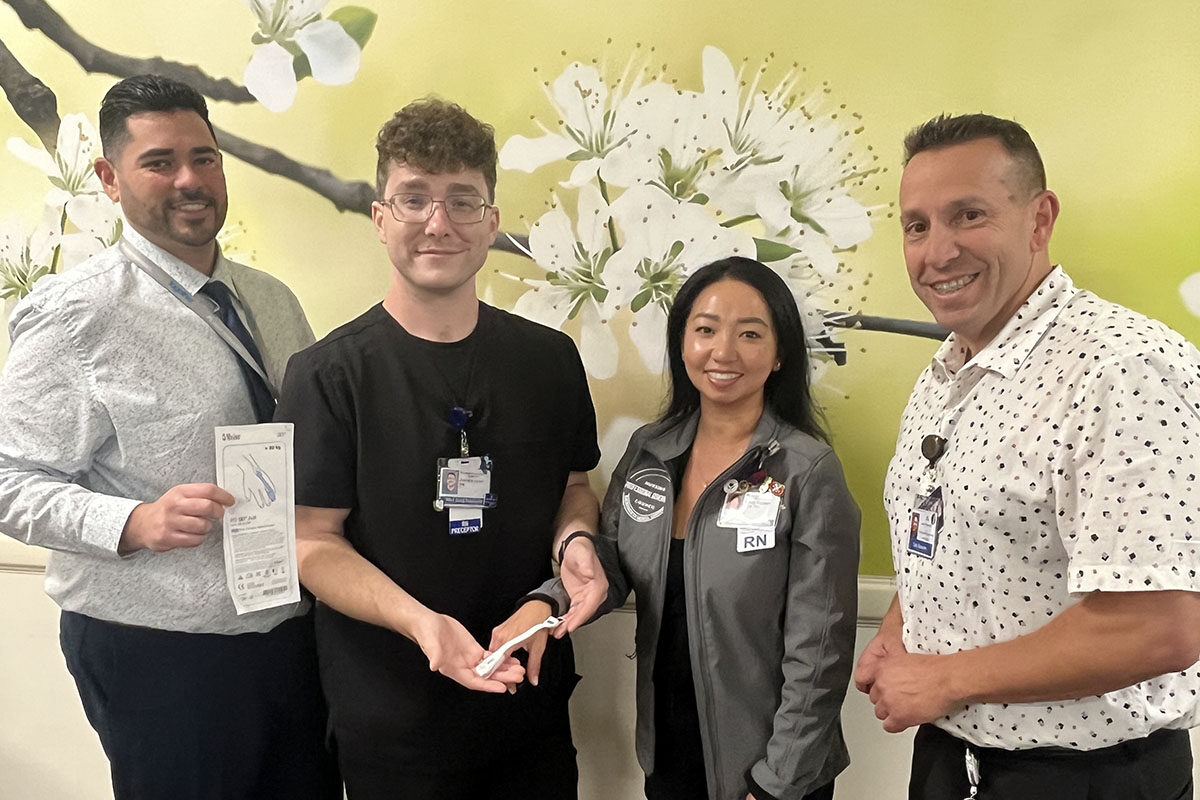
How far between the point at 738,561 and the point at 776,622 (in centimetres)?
15

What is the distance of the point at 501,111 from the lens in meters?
1.97

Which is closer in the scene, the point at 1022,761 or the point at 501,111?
the point at 1022,761

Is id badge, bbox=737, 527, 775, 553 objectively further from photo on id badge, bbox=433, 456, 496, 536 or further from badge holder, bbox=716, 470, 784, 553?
photo on id badge, bbox=433, 456, 496, 536

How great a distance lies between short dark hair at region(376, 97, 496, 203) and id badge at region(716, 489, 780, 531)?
0.84 metres

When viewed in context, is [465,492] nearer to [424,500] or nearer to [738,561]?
[424,500]

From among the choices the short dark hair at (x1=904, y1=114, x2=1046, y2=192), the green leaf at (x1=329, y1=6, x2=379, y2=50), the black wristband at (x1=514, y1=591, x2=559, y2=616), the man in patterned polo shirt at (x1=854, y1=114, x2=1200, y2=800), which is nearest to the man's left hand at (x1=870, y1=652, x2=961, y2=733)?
the man in patterned polo shirt at (x1=854, y1=114, x2=1200, y2=800)

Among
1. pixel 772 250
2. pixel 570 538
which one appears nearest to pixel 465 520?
pixel 570 538

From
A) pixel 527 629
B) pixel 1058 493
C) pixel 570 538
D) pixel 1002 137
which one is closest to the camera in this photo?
pixel 1058 493

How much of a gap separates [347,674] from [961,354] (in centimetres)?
133

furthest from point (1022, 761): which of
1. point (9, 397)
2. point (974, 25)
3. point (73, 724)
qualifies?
point (73, 724)

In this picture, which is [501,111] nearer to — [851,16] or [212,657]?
[851,16]

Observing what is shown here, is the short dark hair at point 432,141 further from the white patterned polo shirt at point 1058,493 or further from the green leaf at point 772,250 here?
the white patterned polo shirt at point 1058,493

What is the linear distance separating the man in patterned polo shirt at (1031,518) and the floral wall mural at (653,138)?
52cm

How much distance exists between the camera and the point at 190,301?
1.63 metres
